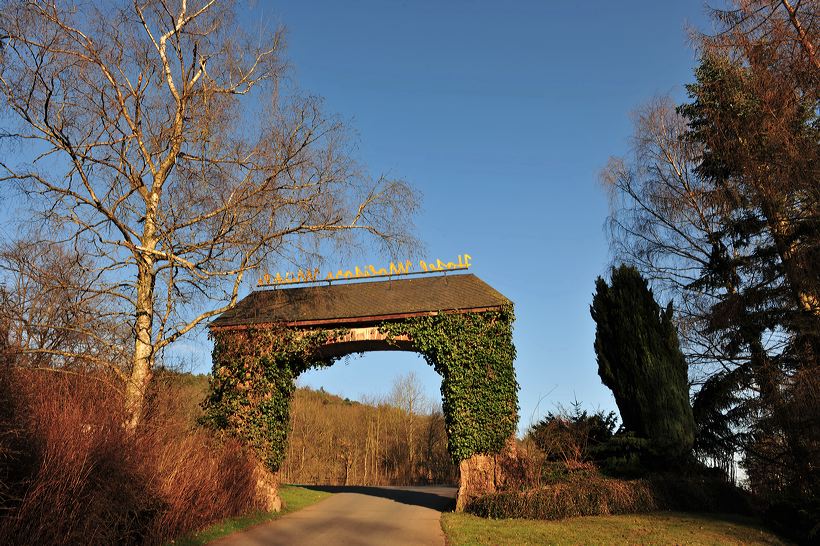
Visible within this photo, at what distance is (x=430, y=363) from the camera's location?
14570mm

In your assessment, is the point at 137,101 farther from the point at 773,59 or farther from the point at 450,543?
the point at 773,59

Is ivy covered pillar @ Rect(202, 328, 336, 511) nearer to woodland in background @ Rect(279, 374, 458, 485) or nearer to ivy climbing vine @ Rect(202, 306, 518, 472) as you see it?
ivy climbing vine @ Rect(202, 306, 518, 472)

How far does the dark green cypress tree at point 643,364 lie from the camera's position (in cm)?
1348

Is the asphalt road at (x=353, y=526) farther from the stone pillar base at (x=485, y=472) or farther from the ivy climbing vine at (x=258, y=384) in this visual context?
the ivy climbing vine at (x=258, y=384)

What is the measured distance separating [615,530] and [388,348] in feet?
24.5

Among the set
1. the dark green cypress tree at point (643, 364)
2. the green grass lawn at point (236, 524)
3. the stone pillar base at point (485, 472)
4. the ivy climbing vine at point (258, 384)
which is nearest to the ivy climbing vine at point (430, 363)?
the ivy climbing vine at point (258, 384)

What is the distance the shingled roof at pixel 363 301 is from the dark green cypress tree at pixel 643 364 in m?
3.50

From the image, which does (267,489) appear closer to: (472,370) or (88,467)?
(472,370)

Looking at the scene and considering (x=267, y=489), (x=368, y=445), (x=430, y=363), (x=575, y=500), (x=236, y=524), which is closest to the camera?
(x=236, y=524)

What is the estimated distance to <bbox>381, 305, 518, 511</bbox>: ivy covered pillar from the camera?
13.3m

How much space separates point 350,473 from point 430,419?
7.09 m

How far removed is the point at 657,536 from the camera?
31.0 ft

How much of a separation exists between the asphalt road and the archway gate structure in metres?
1.45

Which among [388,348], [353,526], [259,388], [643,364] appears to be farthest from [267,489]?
[643,364]
